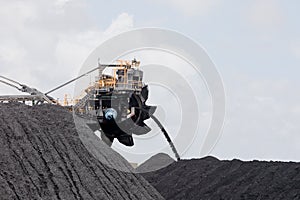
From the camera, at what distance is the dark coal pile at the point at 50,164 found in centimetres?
2277

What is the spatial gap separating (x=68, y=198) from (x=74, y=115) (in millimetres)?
9088

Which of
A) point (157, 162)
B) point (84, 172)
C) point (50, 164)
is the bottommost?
point (84, 172)

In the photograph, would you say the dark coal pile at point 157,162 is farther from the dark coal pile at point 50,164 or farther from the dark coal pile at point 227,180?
the dark coal pile at point 50,164

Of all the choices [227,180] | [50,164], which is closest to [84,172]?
[50,164]

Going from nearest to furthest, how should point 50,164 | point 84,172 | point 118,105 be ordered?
point 50,164 < point 84,172 < point 118,105

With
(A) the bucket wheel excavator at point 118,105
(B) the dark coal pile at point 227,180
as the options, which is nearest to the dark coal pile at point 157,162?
(B) the dark coal pile at point 227,180

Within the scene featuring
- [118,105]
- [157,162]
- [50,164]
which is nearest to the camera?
[50,164]

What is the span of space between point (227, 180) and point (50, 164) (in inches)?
471

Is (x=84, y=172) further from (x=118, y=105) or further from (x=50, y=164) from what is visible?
(x=118, y=105)

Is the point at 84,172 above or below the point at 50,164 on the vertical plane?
below

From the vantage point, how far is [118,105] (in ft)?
108

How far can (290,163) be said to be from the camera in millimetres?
33250

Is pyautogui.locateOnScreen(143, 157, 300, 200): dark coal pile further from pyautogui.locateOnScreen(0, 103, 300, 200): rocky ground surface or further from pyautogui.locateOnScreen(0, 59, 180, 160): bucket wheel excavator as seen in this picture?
pyautogui.locateOnScreen(0, 59, 180, 160): bucket wheel excavator

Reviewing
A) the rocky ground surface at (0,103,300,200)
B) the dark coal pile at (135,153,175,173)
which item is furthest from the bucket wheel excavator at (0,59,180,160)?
the dark coal pile at (135,153,175,173)
